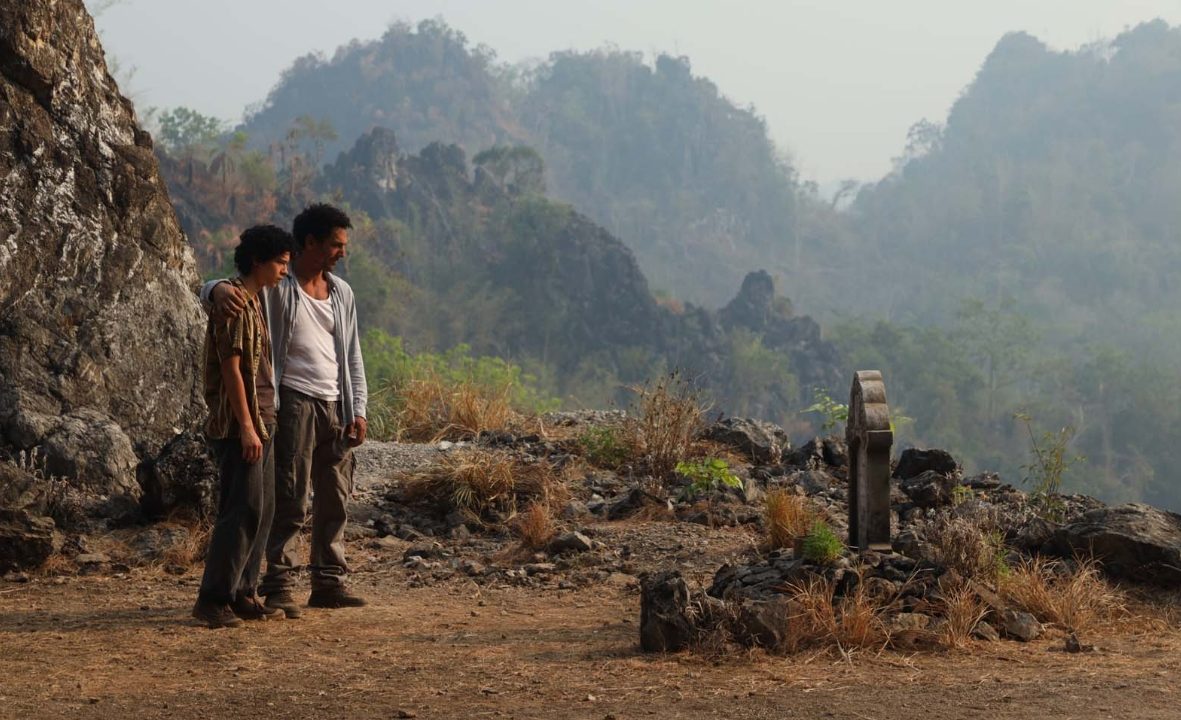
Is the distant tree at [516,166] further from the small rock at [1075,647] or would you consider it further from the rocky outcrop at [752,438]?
the small rock at [1075,647]

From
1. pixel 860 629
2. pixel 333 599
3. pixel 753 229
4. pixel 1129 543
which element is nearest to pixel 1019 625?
pixel 860 629

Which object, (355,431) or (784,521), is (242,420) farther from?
(784,521)

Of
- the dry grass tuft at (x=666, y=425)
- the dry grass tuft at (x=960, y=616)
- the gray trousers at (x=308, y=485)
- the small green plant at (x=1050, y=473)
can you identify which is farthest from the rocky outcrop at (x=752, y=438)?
the gray trousers at (x=308, y=485)

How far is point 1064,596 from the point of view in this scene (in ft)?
16.8

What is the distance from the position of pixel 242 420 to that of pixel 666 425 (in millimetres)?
4563

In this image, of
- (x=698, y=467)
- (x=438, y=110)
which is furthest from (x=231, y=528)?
(x=438, y=110)

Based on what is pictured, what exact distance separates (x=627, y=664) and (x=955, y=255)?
6823 centimetres

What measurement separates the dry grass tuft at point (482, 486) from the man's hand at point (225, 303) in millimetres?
3288

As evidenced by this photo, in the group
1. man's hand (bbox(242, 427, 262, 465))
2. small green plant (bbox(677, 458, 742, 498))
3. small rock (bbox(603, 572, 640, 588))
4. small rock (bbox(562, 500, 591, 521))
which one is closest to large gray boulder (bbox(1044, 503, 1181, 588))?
small rock (bbox(603, 572, 640, 588))

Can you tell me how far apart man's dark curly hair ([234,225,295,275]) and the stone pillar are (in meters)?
2.67

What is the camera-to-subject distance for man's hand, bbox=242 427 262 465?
4.47 meters

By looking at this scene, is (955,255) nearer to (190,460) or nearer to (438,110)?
(438,110)

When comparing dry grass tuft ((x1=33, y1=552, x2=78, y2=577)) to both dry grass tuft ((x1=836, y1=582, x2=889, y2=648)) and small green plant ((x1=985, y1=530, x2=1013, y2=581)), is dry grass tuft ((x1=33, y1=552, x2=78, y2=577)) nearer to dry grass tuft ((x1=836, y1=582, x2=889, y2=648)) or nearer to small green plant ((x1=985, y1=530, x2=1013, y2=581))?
dry grass tuft ((x1=836, y1=582, x2=889, y2=648))

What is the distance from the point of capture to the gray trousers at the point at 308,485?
4738 mm
